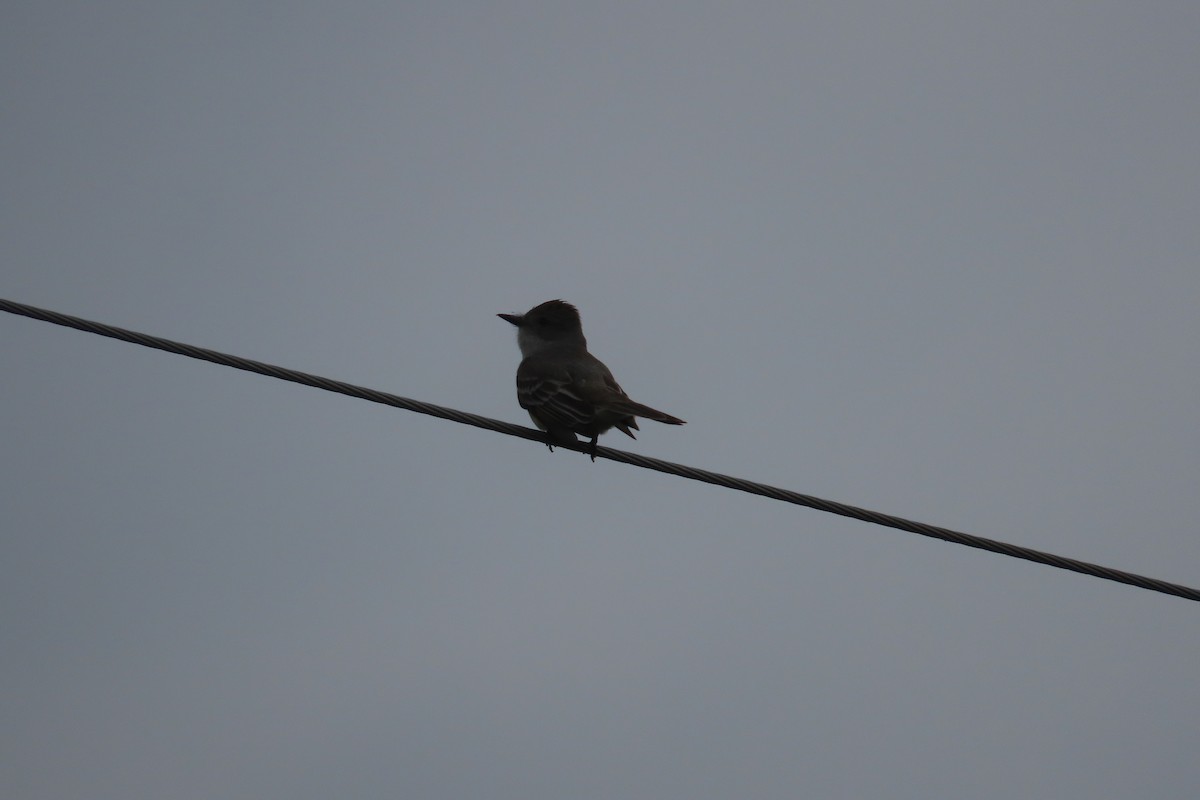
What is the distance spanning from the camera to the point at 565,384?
7.99m

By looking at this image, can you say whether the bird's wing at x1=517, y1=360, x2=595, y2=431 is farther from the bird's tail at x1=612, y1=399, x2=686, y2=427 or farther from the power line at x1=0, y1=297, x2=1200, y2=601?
the power line at x1=0, y1=297, x2=1200, y2=601

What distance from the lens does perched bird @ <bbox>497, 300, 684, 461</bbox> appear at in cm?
746

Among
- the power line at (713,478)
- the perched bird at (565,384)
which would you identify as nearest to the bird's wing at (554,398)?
the perched bird at (565,384)

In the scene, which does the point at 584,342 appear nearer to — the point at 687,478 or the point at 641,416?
the point at 641,416

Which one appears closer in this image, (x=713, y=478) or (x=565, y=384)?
(x=713, y=478)

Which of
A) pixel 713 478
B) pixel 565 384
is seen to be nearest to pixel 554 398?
Result: pixel 565 384

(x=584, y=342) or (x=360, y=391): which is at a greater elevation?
(x=584, y=342)

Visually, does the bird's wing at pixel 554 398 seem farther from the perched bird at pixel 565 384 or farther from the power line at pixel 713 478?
the power line at pixel 713 478

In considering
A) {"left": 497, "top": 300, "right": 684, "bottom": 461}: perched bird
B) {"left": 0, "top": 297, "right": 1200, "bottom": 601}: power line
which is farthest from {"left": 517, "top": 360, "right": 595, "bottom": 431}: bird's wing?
{"left": 0, "top": 297, "right": 1200, "bottom": 601}: power line

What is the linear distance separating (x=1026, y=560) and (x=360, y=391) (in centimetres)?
298

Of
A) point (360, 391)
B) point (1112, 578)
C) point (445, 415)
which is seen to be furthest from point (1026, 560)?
point (360, 391)

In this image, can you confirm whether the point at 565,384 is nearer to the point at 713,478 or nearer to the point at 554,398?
the point at 554,398

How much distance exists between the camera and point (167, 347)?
4.91 metres

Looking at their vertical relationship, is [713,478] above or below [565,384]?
below
